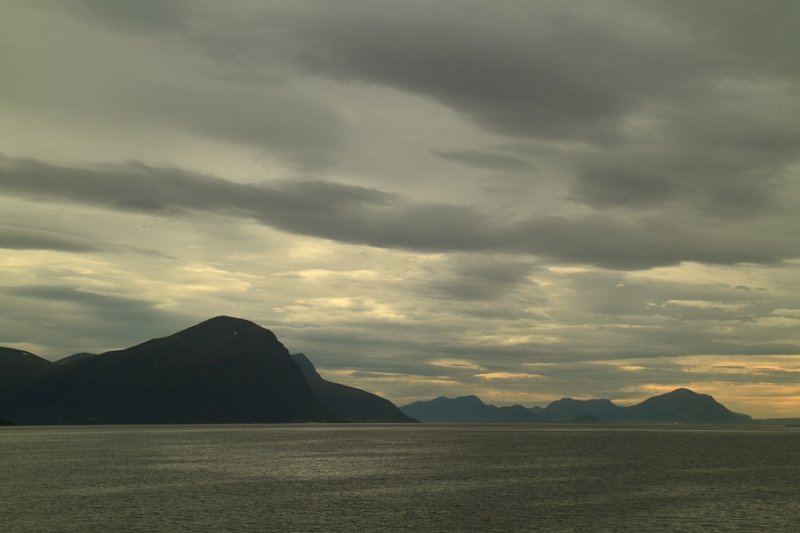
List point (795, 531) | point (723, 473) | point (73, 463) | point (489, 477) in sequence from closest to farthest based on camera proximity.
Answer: point (795, 531) → point (489, 477) → point (723, 473) → point (73, 463)

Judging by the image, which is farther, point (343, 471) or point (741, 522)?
point (343, 471)

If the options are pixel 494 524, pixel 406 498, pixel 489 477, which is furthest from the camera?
pixel 489 477

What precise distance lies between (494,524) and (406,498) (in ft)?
73.6

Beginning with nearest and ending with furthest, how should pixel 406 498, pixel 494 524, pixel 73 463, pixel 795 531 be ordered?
1. pixel 795 531
2. pixel 494 524
3. pixel 406 498
4. pixel 73 463

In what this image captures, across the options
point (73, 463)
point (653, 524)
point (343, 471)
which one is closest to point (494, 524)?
point (653, 524)

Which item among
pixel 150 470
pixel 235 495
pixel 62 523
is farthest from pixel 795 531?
pixel 150 470

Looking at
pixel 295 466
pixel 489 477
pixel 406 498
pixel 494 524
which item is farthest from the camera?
pixel 295 466

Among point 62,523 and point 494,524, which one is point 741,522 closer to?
point 494,524

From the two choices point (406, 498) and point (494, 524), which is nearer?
point (494, 524)

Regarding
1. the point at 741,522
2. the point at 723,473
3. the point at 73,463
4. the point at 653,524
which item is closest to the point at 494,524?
the point at 653,524

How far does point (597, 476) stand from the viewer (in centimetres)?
12781

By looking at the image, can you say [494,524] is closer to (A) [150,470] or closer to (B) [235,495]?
(B) [235,495]

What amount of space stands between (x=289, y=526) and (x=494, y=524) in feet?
69.6

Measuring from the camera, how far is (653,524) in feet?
244
